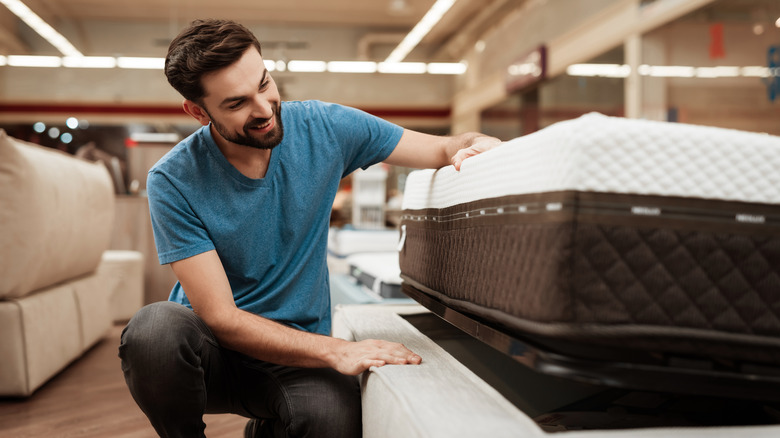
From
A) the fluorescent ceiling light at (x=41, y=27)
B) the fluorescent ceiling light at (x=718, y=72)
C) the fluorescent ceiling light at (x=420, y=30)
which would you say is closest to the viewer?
the fluorescent ceiling light at (x=718, y=72)

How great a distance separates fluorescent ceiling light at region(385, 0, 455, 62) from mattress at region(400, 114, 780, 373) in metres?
6.86

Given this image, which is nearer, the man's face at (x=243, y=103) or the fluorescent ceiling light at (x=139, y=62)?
the man's face at (x=243, y=103)

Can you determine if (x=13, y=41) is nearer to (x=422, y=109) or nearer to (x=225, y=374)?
(x=422, y=109)

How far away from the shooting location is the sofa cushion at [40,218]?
1.96 m

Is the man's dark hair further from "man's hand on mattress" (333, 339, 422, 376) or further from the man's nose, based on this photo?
"man's hand on mattress" (333, 339, 422, 376)

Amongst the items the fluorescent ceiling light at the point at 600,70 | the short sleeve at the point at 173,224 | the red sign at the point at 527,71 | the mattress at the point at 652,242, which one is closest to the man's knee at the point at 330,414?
the short sleeve at the point at 173,224

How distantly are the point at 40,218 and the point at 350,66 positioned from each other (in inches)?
327

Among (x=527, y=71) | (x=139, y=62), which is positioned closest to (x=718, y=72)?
(x=527, y=71)

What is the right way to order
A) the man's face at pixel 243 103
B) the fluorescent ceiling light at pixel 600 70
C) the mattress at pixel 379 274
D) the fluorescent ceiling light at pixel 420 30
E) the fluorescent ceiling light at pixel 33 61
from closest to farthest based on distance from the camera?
1. the man's face at pixel 243 103
2. the mattress at pixel 379 274
3. the fluorescent ceiling light at pixel 600 70
4. the fluorescent ceiling light at pixel 420 30
5. the fluorescent ceiling light at pixel 33 61

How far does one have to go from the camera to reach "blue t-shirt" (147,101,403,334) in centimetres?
115

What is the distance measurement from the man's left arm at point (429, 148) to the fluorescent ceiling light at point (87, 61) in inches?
369

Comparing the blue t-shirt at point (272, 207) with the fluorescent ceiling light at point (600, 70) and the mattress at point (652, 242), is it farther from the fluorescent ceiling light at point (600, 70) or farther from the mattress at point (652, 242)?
the fluorescent ceiling light at point (600, 70)

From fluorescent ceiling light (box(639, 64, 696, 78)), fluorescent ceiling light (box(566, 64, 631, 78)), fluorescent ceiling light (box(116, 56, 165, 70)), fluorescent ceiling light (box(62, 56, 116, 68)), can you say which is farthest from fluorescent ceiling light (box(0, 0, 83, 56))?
fluorescent ceiling light (box(639, 64, 696, 78))

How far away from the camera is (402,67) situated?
1012cm
